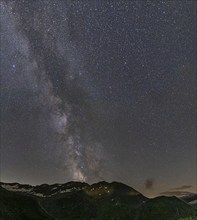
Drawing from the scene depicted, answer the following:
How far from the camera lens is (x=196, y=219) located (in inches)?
3214

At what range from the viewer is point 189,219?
8156 centimetres

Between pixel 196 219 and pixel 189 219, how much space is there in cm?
167
